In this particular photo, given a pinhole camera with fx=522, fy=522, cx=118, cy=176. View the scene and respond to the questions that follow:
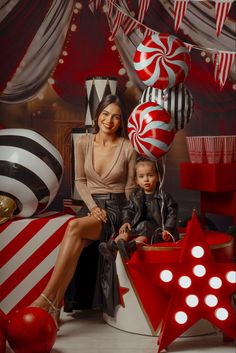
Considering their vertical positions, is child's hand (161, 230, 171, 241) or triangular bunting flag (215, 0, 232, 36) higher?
triangular bunting flag (215, 0, 232, 36)

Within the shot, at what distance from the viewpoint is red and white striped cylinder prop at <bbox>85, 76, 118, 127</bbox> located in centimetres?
357

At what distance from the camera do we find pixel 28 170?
2.94 m

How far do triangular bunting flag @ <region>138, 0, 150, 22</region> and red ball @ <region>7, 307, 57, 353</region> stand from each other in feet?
7.68

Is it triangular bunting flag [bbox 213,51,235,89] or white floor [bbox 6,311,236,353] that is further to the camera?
triangular bunting flag [bbox 213,51,235,89]

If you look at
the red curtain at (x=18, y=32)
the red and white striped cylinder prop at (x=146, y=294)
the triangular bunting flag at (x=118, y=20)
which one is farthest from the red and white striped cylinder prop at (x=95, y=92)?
the red and white striped cylinder prop at (x=146, y=294)

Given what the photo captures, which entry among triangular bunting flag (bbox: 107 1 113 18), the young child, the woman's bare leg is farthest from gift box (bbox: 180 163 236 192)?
triangular bunting flag (bbox: 107 1 113 18)

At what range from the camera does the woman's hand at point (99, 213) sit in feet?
10.1

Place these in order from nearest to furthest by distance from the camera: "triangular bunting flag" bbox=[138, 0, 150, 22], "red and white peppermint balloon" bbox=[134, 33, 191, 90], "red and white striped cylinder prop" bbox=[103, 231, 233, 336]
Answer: "red and white striped cylinder prop" bbox=[103, 231, 233, 336] → "red and white peppermint balloon" bbox=[134, 33, 191, 90] → "triangular bunting flag" bbox=[138, 0, 150, 22]

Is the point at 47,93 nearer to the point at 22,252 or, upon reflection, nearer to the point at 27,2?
the point at 27,2

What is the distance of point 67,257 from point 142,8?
201 cm

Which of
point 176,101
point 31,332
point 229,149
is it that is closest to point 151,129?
point 176,101

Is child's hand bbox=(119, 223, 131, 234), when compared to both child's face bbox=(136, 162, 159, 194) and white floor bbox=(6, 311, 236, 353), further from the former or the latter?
white floor bbox=(6, 311, 236, 353)

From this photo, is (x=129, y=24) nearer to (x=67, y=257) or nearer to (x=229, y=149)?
(x=229, y=149)

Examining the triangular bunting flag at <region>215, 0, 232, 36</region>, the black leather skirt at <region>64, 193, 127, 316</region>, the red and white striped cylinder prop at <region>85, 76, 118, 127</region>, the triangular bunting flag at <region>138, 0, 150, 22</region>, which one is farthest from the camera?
the triangular bunting flag at <region>138, 0, 150, 22</region>
